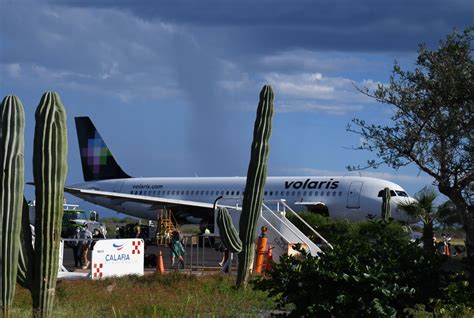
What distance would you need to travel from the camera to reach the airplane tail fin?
2227 inches

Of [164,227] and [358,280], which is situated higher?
[358,280]

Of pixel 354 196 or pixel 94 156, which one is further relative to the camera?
pixel 94 156

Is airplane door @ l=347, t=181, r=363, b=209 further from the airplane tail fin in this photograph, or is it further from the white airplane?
the airplane tail fin

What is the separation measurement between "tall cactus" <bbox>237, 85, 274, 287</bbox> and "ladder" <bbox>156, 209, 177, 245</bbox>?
83.6ft

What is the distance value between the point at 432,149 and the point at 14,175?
7.94 m

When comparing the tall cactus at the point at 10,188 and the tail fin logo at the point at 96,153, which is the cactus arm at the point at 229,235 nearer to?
the tall cactus at the point at 10,188

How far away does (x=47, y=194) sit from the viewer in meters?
11.1

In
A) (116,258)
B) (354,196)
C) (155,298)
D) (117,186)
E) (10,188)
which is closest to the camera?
(10,188)

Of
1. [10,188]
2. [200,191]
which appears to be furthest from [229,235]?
[200,191]

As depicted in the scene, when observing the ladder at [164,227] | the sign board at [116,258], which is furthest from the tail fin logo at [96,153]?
the sign board at [116,258]

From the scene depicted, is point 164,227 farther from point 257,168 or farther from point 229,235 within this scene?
point 257,168

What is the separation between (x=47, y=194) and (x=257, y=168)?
24.5 feet

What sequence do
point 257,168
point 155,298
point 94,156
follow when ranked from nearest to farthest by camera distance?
point 155,298
point 257,168
point 94,156

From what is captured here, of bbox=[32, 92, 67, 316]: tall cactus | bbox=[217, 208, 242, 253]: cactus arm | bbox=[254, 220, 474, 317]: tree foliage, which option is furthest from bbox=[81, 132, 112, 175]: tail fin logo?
bbox=[254, 220, 474, 317]: tree foliage
